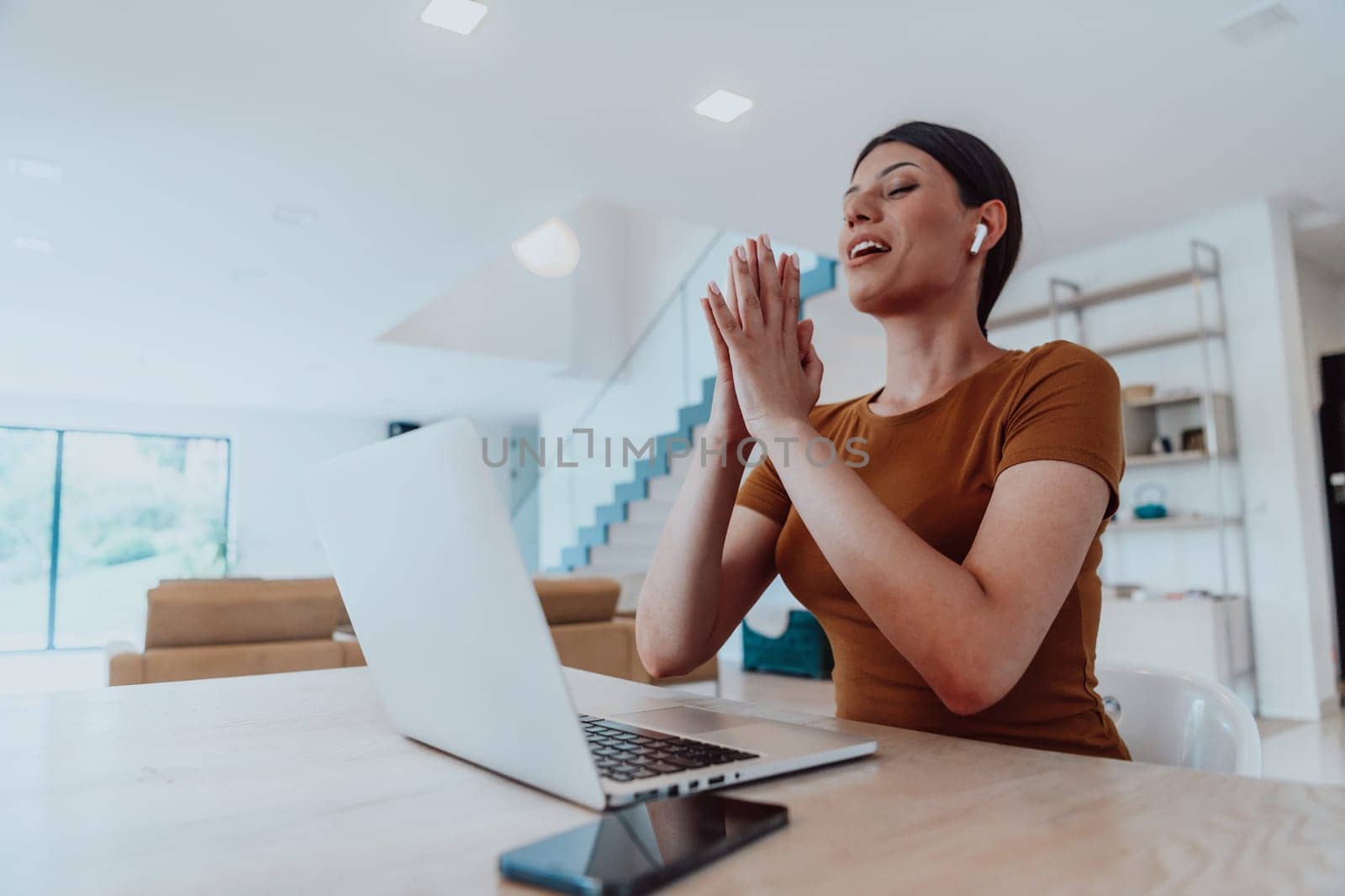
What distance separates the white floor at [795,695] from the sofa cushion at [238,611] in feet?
1.30

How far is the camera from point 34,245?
16.4 ft

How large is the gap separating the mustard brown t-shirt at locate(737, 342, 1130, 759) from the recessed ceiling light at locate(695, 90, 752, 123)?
2.67 meters

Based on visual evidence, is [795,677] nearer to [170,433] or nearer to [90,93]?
[90,93]

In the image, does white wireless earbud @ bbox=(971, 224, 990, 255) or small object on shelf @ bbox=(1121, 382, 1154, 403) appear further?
small object on shelf @ bbox=(1121, 382, 1154, 403)

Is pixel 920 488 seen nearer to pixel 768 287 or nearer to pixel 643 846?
pixel 768 287

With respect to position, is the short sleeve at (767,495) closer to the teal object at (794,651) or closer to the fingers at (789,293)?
the fingers at (789,293)

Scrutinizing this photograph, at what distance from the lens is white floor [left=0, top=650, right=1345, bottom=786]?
3492 mm

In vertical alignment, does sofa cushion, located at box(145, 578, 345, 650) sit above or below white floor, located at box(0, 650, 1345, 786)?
above

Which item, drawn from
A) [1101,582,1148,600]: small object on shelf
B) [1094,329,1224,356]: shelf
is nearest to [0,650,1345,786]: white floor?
[1101,582,1148,600]: small object on shelf

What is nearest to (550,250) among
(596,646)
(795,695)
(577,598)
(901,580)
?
(795,695)

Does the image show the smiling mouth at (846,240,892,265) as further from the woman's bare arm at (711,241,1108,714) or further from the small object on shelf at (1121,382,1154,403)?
the small object on shelf at (1121,382,1154,403)

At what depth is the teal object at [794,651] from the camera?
6.03m

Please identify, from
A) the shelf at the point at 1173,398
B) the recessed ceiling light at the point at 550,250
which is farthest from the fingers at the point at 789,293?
the recessed ceiling light at the point at 550,250

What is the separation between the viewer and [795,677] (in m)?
6.23
